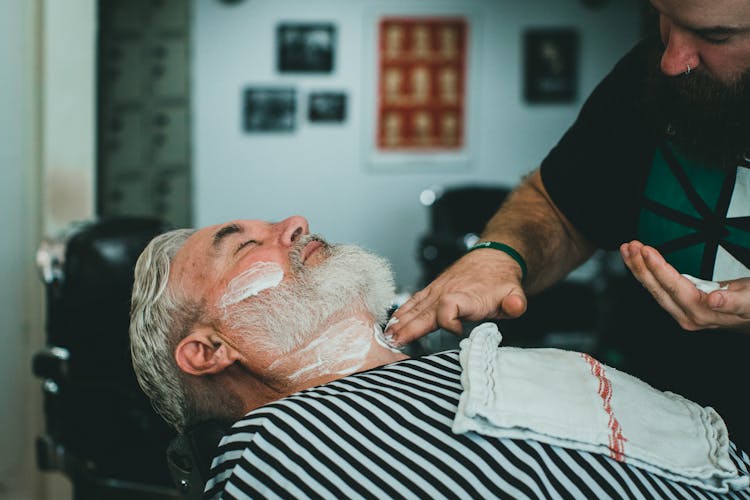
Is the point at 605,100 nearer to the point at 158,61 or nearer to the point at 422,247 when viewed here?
the point at 422,247

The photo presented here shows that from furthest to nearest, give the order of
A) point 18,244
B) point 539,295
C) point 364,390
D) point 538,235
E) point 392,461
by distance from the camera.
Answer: point 539,295
point 18,244
point 538,235
point 364,390
point 392,461

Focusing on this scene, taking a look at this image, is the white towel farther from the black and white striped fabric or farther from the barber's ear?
the barber's ear

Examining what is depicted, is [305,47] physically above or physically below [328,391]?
above

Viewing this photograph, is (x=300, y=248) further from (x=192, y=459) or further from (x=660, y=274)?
(x=660, y=274)

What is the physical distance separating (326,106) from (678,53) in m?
4.32

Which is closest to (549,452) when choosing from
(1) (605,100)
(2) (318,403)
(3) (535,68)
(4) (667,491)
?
(4) (667,491)

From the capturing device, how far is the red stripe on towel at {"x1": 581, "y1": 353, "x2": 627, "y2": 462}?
3.75 feet

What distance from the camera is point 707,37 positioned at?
4.13ft

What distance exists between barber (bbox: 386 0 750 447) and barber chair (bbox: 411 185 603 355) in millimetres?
2988

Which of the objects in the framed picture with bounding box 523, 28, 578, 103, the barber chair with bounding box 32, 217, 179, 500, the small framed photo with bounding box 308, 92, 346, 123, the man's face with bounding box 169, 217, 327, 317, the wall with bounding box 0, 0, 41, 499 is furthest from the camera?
the framed picture with bounding box 523, 28, 578, 103

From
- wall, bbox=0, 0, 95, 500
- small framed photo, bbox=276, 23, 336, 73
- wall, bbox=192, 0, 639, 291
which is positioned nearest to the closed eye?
wall, bbox=0, 0, 95, 500

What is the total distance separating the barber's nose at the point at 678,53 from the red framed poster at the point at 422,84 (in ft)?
14.3

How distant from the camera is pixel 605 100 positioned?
1.67 m

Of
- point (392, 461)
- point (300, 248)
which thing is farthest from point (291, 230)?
point (392, 461)
